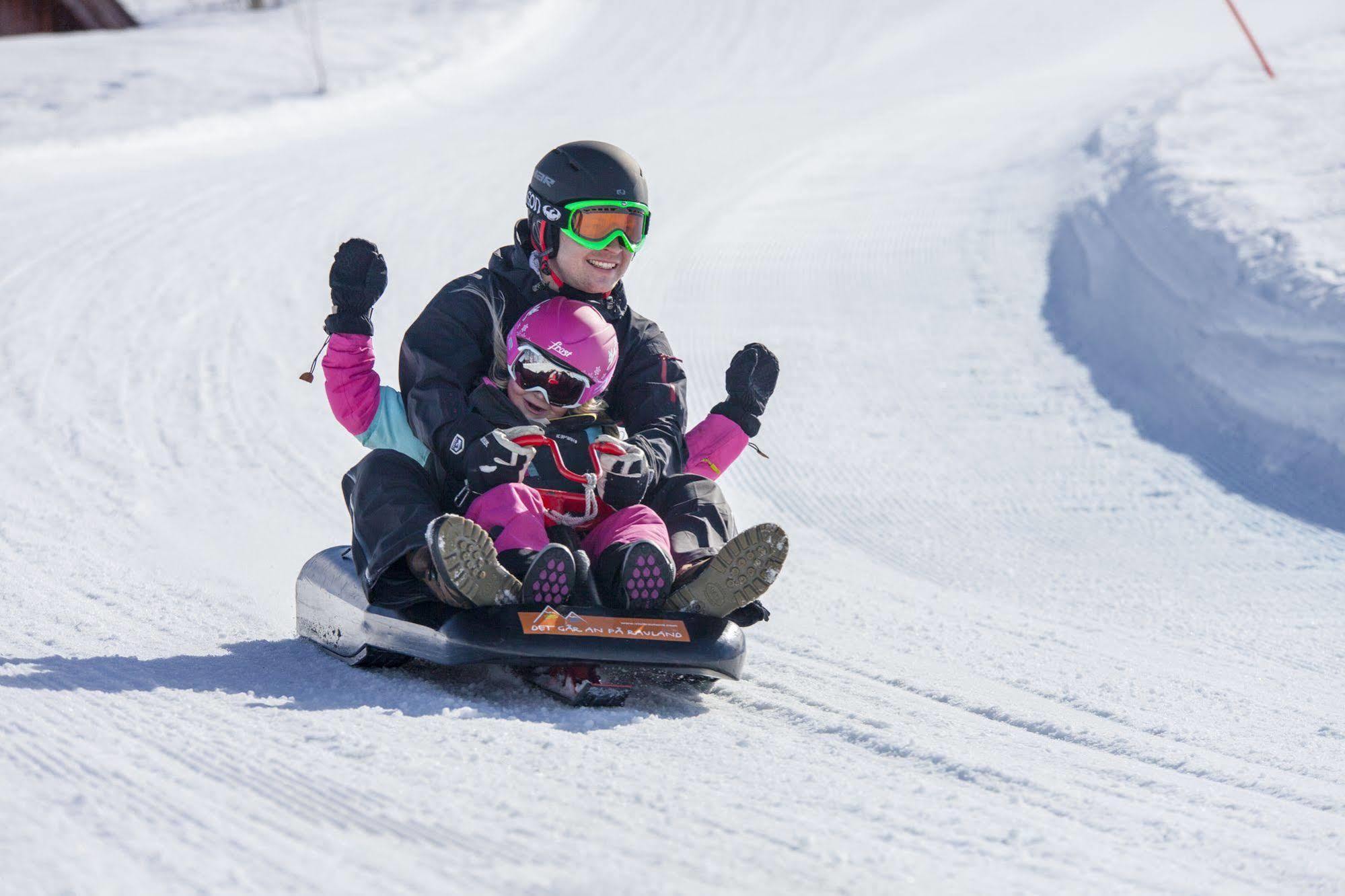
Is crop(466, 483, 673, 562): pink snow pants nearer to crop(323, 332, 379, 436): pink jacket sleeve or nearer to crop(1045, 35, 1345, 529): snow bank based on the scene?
crop(323, 332, 379, 436): pink jacket sleeve

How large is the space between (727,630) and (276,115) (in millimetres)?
11520

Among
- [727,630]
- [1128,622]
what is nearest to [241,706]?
[727,630]

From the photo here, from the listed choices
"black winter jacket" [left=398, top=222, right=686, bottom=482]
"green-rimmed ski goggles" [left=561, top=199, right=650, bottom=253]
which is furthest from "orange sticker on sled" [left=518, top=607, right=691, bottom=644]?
"green-rimmed ski goggles" [left=561, top=199, right=650, bottom=253]

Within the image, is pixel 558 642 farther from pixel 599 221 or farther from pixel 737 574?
pixel 599 221

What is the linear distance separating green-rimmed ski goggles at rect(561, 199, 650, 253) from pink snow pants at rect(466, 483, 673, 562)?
0.80 m

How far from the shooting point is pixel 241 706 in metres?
3.35

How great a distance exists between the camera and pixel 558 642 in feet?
11.8

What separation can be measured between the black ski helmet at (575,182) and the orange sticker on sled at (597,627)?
4.18 feet

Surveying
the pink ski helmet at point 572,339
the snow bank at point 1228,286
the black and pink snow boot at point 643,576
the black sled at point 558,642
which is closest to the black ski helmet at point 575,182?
the pink ski helmet at point 572,339

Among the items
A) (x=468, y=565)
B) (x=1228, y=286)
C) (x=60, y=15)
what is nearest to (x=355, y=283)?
(x=468, y=565)

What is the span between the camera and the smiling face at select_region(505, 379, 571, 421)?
13.9 ft

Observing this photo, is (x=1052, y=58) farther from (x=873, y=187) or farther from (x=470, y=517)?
(x=470, y=517)

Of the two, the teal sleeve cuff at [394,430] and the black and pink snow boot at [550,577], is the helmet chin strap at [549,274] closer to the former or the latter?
the teal sleeve cuff at [394,430]

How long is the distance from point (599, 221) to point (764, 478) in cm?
293
